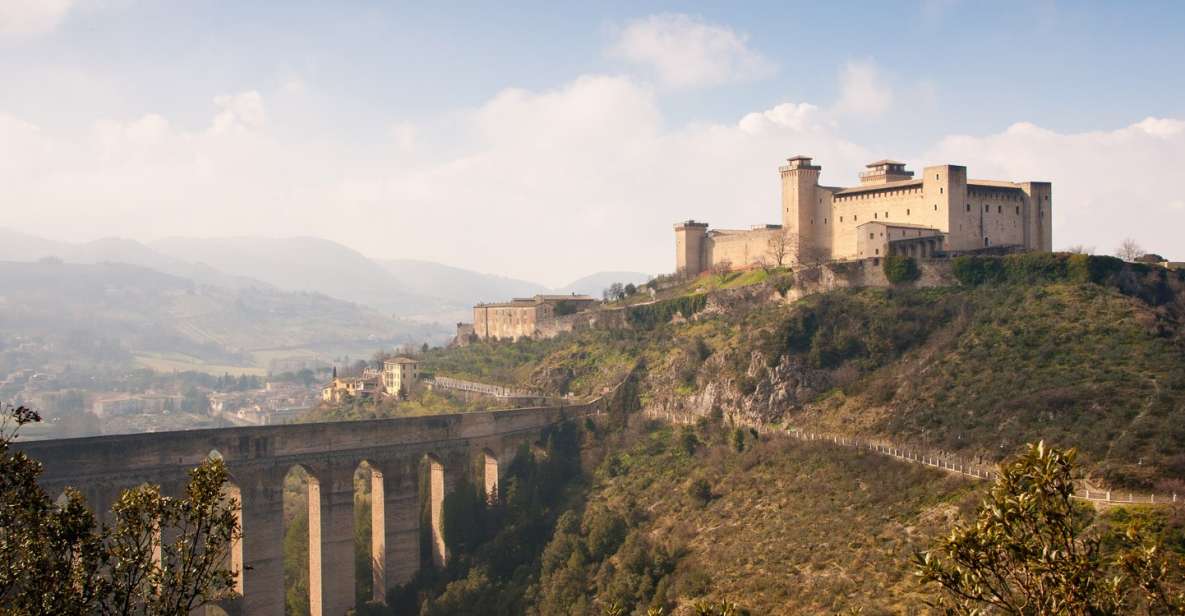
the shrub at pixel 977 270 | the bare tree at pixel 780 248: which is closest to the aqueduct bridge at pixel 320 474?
the bare tree at pixel 780 248

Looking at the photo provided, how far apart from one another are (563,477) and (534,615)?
32.5 ft

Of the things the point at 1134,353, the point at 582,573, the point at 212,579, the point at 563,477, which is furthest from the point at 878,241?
the point at 212,579

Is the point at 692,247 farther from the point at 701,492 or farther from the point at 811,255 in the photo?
the point at 701,492

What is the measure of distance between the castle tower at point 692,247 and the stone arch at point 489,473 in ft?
64.8

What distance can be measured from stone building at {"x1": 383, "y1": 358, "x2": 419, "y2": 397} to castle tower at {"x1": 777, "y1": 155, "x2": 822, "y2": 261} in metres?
22.3

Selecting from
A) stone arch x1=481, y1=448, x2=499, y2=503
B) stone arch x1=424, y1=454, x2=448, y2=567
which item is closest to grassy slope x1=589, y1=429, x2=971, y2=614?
stone arch x1=481, y1=448, x2=499, y2=503

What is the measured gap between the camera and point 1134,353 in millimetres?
32188

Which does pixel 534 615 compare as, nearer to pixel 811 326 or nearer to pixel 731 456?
pixel 731 456

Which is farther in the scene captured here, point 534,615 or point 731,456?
point 731,456

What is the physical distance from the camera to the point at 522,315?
61719 millimetres

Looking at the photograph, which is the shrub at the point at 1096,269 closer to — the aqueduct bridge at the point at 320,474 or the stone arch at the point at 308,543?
the aqueduct bridge at the point at 320,474

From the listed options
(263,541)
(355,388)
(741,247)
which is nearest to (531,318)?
(355,388)

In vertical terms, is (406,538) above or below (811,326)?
below

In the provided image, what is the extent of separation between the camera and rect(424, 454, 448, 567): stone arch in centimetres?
3719
